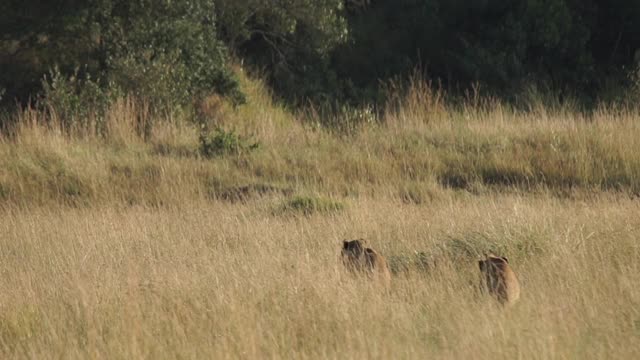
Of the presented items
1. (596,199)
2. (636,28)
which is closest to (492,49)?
(636,28)

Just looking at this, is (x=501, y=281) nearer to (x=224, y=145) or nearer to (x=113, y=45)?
(x=224, y=145)

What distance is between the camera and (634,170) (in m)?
10.8

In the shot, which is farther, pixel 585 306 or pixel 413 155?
pixel 413 155

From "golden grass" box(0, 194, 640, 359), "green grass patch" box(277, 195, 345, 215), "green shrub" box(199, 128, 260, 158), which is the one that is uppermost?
"golden grass" box(0, 194, 640, 359)

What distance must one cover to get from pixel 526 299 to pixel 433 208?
3407 millimetres

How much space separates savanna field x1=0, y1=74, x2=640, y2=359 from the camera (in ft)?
17.3

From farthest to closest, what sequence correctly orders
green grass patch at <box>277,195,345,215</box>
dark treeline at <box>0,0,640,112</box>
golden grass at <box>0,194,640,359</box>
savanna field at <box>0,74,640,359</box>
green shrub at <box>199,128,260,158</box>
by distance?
dark treeline at <box>0,0,640,112</box> → green shrub at <box>199,128,260,158</box> → green grass patch at <box>277,195,345,215</box> → savanna field at <box>0,74,640,359</box> → golden grass at <box>0,194,640,359</box>

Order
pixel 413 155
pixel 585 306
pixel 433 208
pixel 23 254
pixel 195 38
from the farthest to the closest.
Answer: pixel 195 38 < pixel 413 155 < pixel 433 208 < pixel 23 254 < pixel 585 306

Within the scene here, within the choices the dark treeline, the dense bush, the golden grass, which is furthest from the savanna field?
the dark treeline

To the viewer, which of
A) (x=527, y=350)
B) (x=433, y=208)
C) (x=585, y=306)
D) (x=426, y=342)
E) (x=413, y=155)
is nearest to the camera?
(x=527, y=350)

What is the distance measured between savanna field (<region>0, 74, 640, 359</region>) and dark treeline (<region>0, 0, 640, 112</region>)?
1286 millimetres

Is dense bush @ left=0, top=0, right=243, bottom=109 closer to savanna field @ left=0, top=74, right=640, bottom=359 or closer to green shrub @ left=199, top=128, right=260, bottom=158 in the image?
savanna field @ left=0, top=74, right=640, bottom=359

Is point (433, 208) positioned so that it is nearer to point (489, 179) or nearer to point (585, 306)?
point (489, 179)

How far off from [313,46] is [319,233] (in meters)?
10.1
